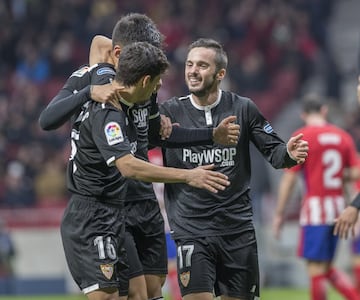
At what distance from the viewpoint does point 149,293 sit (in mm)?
7332

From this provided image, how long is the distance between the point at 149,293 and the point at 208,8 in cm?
1378

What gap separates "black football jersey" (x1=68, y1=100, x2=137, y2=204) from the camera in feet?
20.8

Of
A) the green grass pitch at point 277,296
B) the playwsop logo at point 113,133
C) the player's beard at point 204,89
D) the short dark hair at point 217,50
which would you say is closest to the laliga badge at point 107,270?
the playwsop logo at point 113,133

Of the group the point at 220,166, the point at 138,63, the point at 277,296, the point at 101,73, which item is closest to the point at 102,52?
the point at 101,73

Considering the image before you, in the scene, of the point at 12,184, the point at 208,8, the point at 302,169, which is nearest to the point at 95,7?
the point at 208,8

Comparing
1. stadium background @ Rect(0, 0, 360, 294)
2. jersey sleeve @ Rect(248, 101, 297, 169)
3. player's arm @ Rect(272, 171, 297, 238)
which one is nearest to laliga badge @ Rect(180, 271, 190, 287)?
jersey sleeve @ Rect(248, 101, 297, 169)

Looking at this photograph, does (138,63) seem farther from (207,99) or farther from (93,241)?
(207,99)

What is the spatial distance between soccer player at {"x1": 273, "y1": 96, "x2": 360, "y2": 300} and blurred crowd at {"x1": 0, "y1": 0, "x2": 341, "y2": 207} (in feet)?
23.1

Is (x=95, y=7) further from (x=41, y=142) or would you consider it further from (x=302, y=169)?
(x=302, y=169)

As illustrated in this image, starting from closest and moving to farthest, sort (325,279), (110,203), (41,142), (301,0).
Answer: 1. (110,203)
2. (325,279)
3. (41,142)
4. (301,0)

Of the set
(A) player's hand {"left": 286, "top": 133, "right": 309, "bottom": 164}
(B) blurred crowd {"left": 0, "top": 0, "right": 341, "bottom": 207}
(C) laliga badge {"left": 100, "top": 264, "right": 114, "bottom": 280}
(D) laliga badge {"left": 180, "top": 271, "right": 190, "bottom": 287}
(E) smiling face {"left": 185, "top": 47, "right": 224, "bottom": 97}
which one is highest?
(B) blurred crowd {"left": 0, "top": 0, "right": 341, "bottom": 207}

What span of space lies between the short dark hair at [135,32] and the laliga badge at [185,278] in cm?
164

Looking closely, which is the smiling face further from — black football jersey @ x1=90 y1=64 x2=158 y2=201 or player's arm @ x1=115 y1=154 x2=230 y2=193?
player's arm @ x1=115 y1=154 x2=230 y2=193

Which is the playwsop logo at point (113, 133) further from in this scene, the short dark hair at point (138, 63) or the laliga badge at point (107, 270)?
the laliga badge at point (107, 270)
